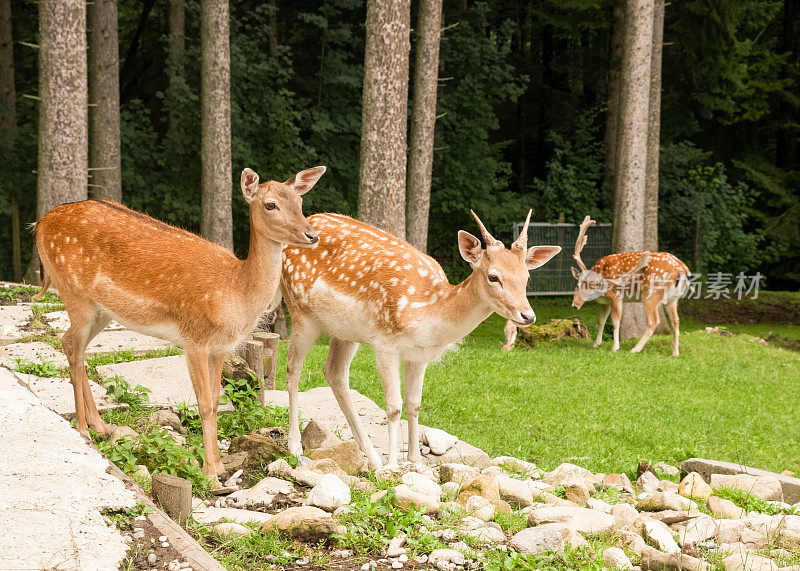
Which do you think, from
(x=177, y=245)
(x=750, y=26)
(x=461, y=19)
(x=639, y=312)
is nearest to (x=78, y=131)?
(x=177, y=245)

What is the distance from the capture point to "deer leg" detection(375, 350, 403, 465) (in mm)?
5555

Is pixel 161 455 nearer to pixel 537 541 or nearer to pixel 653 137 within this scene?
pixel 537 541

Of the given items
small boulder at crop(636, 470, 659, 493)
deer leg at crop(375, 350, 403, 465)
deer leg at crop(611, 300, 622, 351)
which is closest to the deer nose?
deer leg at crop(375, 350, 403, 465)

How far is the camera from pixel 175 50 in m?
16.7

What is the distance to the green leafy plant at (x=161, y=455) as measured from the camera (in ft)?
15.1

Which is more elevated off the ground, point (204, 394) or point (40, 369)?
point (204, 394)

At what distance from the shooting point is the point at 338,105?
18219 millimetres

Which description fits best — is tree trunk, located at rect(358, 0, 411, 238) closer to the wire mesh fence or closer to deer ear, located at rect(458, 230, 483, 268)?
deer ear, located at rect(458, 230, 483, 268)

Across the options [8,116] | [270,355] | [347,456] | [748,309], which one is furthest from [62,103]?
[748,309]

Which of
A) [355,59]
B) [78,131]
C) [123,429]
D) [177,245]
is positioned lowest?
[123,429]

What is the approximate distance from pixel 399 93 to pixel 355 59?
9971 mm

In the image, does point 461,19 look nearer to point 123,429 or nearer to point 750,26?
point 750,26

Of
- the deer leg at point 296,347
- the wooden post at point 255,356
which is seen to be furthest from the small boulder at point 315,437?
the wooden post at point 255,356

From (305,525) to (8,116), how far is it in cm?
1577
